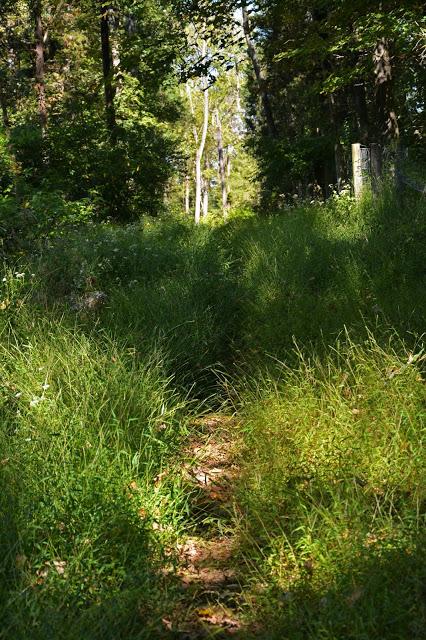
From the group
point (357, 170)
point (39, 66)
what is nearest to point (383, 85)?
point (357, 170)

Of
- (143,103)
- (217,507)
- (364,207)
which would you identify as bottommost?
(217,507)

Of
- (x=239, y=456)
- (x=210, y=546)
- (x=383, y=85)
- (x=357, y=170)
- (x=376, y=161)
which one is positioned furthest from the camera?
(x=383, y=85)

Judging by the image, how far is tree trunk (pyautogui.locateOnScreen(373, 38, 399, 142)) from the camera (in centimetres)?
1289

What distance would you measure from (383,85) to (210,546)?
12.2m

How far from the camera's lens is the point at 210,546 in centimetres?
328

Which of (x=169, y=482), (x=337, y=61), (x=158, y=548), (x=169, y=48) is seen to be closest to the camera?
(x=158, y=548)

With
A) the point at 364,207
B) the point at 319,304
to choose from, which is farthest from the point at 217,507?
the point at 364,207

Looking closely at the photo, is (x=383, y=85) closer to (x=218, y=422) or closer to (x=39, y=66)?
(x=218, y=422)

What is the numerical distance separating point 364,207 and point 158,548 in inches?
286

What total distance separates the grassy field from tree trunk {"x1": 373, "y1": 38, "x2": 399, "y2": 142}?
8.06 m

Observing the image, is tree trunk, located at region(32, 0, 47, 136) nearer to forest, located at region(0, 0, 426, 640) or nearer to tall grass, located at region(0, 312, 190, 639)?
forest, located at region(0, 0, 426, 640)

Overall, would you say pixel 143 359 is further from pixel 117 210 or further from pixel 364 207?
pixel 117 210

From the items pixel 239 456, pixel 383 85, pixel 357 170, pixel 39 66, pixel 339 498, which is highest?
pixel 39 66

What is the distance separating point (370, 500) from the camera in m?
3.06
